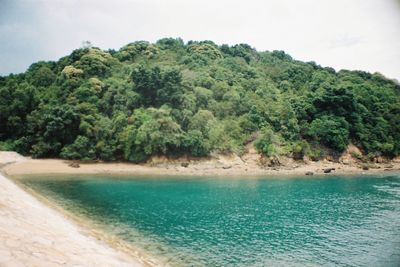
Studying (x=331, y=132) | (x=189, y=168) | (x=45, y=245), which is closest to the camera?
(x=45, y=245)

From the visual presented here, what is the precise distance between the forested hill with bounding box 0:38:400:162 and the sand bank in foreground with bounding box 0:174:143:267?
3244 centimetres

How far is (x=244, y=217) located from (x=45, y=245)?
1567 centimetres

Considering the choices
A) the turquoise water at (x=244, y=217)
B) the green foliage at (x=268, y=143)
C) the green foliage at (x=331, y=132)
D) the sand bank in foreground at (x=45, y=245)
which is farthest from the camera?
the green foliage at (x=331, y=132)

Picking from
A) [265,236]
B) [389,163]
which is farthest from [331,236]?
[389,163]

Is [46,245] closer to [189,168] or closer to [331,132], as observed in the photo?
[189,168]

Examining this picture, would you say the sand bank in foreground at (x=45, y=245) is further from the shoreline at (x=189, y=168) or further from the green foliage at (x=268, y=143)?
the green foliage at (x=268, y=143)

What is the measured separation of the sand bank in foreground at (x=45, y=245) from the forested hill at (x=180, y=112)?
3244 centimetres

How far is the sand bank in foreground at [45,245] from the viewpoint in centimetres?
1077

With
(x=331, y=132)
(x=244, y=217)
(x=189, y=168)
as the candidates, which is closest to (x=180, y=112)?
(x=189, y=168)

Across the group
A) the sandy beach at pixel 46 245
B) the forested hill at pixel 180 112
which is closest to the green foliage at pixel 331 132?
the forested hill at pixel 180 112

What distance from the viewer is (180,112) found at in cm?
5431

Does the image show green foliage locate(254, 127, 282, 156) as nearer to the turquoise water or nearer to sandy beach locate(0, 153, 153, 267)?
the turquoise water

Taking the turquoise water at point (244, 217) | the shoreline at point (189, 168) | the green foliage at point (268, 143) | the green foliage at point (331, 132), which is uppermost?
the green foliage at point (331, 132)

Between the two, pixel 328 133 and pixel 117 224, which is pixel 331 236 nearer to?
pixel 117 224
